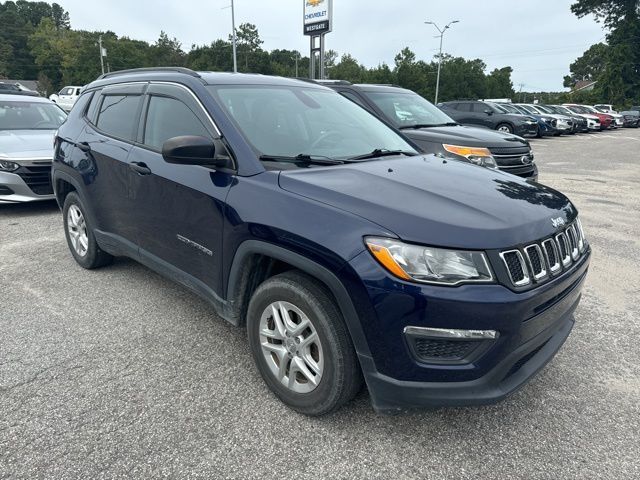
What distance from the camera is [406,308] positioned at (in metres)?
1.96

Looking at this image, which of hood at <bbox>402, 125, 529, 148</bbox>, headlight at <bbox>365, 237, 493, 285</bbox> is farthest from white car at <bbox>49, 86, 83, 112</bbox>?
headlight at <bbox>365, 237, 493, 285</bbox>

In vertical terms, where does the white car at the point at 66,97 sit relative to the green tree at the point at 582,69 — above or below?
below

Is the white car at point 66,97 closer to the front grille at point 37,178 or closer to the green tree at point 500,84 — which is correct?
the front grille at point 37,178

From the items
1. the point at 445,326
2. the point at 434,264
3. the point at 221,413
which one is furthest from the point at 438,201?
the point at 221,413

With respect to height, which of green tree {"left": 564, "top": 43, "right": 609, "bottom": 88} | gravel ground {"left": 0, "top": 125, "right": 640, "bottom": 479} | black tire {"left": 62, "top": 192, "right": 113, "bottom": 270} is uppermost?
Answer: green tree {"left": 564, "top": 43, "right": 609, "bottom": 88}

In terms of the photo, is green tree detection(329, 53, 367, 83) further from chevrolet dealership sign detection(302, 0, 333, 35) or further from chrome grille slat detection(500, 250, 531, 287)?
chrome grille slat detection(500, 250, 531, 287)

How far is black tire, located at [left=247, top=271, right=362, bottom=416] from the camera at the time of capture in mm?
2182

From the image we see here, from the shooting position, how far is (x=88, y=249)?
4293mm

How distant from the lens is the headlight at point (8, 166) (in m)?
6.14

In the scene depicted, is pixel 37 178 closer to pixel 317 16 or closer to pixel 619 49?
pixel 317 16

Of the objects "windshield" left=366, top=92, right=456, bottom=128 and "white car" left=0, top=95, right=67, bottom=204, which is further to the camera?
"windshield" left=366, top=92, right=456, bottom=128

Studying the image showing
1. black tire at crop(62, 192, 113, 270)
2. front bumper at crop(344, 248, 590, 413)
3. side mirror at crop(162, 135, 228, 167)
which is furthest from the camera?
black tire at crop(62, 192, 113, 270)

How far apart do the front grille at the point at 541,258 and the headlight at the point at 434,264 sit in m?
0.13

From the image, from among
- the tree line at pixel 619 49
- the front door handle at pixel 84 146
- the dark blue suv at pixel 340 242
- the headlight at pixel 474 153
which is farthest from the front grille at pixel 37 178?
the tree line at pixel 619 49
